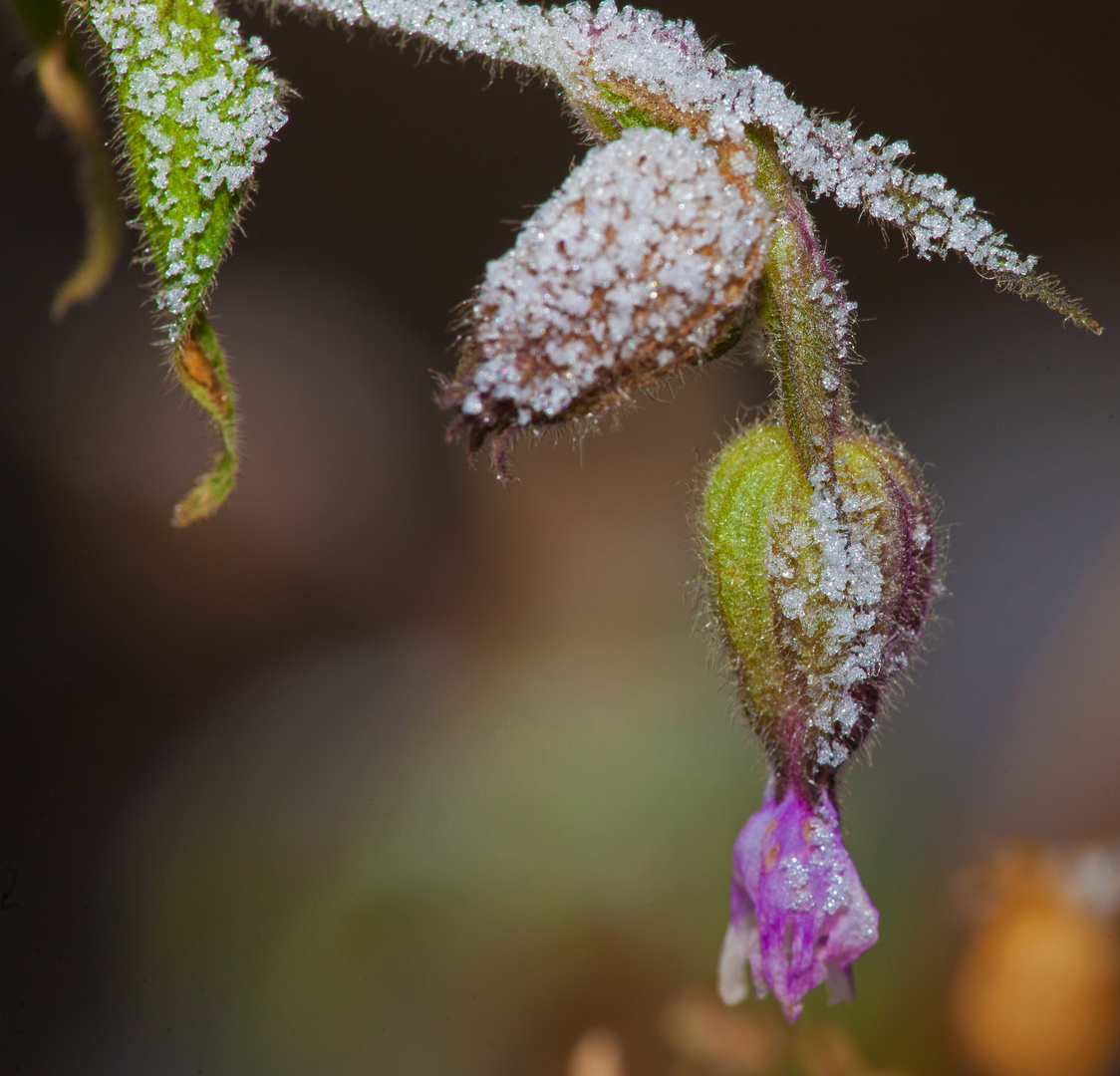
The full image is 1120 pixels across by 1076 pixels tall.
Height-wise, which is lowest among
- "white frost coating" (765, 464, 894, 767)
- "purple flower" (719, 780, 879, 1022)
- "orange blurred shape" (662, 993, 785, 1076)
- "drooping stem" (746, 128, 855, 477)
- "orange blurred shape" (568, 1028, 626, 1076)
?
"orange blurred shape" (568, 1028, 626, 1076)

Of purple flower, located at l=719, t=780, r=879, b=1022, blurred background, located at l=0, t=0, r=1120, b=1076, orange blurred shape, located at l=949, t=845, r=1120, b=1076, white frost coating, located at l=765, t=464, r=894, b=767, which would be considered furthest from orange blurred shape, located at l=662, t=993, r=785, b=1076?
white frost coating, located at l=765, t=464, r=894, b=767

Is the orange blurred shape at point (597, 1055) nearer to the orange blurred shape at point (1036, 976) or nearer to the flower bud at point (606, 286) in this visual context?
the orange blurred shape at point (1036, 976)

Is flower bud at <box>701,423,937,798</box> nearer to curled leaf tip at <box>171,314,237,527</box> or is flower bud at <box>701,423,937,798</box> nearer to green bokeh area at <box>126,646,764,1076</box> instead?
curled leaf tip at <box>171,314,237,527</box>

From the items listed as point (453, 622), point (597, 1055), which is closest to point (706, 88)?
point (453, 622)

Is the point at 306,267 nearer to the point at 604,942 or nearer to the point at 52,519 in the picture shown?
the point at 52,519

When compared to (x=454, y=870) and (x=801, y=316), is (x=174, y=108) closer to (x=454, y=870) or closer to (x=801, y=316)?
(x=801, y=316)
